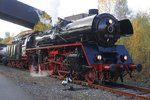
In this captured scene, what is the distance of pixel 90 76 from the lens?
13.5m

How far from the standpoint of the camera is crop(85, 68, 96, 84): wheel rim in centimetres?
1312

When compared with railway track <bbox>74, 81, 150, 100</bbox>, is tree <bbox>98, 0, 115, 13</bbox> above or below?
above

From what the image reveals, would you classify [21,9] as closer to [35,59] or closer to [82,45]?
[35,59]

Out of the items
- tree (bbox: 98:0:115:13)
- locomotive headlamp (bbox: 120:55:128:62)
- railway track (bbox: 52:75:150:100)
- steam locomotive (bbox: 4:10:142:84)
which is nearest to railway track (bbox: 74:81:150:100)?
railway track (bbox: 52:75:150:100)

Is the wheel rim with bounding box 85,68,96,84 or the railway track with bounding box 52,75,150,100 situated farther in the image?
the wheel rim with bounding box 85,68,96,84

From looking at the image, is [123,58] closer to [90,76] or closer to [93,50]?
[93,50]

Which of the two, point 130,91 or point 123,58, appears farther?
point 123,58

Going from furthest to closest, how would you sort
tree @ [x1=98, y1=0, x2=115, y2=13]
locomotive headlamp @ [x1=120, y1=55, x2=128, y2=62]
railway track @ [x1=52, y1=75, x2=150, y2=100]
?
tree @ [x1=98, y1=0, x2=115, y2=13], locomotive headlamp @ [x1=120, y1=55, x2=128, y2=62], railway track @ [x1=52, y1=75, x2=150, y2=100]

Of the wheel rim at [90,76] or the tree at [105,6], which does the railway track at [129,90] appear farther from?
the tree at [105,6]

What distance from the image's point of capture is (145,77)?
679 inches

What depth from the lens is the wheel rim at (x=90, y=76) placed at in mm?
13121

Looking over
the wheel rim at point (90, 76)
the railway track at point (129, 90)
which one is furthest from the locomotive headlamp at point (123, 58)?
the wheel rim at point (90, 76)

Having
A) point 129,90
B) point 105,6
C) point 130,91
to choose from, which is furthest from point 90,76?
point 105,6

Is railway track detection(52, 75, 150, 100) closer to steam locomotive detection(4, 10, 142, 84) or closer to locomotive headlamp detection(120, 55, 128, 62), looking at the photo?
steam locomotive detection(4, 10, 142, 84)
